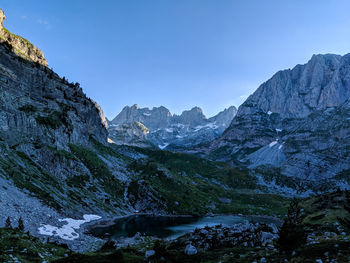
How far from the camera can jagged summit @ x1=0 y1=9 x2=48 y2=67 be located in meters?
170

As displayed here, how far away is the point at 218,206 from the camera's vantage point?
6954 inches

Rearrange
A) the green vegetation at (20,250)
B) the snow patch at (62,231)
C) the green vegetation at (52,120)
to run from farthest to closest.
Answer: the green vegetation at (52,120) → the snow patch at (62,231) → the green vegetation at (20,250)

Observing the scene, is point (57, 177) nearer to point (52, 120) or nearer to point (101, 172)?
point (101, 172)

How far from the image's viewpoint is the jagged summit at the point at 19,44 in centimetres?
16995

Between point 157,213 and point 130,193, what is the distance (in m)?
21.5

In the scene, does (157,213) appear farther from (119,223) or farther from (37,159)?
(37,159)

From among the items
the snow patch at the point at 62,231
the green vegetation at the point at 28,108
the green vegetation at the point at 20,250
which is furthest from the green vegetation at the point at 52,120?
the green vegetation at the point at 20,250

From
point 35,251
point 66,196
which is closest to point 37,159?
point 66,196

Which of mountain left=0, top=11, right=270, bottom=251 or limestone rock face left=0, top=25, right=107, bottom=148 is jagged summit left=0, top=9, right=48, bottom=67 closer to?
mountain left=0, top=11, right=270, bottom=251

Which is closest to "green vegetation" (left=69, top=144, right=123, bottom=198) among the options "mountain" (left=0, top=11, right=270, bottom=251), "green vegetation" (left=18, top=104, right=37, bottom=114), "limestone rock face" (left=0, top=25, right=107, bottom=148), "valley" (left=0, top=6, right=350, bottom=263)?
"mountain" (left=0, top=11, right=270, bottom=251)

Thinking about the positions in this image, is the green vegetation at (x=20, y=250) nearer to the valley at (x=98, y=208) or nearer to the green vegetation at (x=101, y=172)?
the valley at (x=98, y=208)

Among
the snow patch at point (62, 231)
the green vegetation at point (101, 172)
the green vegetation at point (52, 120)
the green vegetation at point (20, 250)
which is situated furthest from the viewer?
the green vegetation at point (101, 172)

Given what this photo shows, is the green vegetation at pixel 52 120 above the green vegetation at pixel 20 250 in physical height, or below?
above

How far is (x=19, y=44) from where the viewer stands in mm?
183000
